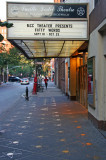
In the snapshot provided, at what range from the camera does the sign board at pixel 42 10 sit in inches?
349

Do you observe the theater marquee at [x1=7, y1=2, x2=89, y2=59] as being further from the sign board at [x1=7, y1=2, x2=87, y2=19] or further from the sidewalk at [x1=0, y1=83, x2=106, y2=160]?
the sidewalk at [x1=0, y1=83, x2=106, y2=160]

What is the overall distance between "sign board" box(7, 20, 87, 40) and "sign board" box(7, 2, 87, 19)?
0.78ft

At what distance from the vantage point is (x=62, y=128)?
26.2 feet

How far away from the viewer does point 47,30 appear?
903 centimetres

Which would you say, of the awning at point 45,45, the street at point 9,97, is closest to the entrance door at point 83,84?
the awning at point 45,45

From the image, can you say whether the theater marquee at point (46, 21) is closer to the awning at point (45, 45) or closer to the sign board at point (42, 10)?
the sign board at point (42, 10)

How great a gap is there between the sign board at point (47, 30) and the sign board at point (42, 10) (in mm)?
238

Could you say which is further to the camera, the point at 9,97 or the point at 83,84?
the point at 9,97

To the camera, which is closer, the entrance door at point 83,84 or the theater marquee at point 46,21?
the theater marquee at point 46,21

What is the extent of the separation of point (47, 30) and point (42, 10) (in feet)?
2.62

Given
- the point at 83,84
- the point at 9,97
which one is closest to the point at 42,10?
the point at 83,84

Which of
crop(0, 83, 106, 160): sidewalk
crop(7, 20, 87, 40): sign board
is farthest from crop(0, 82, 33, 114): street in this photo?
crop(7, 20, 87, 40): sign board

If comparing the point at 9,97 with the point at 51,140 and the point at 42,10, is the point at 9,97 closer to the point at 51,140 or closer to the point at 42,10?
the point at 42,10

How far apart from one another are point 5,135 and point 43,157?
7.81ft
